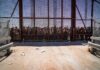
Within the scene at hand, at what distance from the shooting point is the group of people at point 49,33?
10.9m

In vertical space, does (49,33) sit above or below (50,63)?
above

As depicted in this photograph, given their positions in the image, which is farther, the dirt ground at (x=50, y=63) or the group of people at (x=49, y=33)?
the group of people at (x=49, y=33)

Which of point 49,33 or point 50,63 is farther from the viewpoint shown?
point 49,33

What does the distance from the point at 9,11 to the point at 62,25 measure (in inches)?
122

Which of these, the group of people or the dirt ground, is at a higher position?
the group of people

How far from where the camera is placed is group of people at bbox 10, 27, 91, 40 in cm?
1093

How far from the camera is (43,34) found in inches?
433

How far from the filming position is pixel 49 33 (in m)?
11.1

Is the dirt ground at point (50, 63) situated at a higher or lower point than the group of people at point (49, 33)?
lower

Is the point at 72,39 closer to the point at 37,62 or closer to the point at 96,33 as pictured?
the point at 96,33

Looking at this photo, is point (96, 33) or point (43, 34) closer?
point (96, 33)

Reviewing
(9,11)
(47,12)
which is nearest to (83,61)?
(47,12)

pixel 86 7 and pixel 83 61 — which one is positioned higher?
pixel 86 7

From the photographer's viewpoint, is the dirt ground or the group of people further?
the group of people
